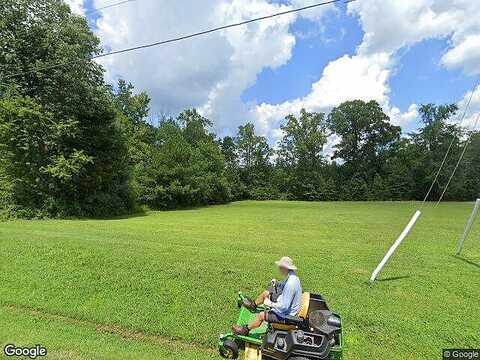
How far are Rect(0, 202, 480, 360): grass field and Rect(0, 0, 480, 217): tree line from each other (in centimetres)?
1266

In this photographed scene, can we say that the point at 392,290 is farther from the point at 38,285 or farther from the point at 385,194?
the point at 385,194

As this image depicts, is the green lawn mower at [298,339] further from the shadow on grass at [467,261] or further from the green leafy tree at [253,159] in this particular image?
the green leafy tree at [253,159]

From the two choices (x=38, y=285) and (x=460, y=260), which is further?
(x=460, y=260)

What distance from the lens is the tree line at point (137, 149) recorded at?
2662 centimetres

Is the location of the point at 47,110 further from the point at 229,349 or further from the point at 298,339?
the point at 298,339

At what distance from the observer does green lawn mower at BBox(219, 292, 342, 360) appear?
523 centimetres

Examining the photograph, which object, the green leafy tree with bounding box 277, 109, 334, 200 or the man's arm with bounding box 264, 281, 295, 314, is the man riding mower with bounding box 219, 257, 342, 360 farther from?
the green leafy tree with bounding box 277, 109, 334, 200

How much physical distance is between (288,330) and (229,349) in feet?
3.78

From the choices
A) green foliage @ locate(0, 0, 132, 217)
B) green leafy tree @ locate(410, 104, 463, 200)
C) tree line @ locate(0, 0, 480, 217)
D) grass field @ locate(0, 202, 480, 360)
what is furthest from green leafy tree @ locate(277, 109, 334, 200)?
grass field @ locate(0, 202, 480, 360)

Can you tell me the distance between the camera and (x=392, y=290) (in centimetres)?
941

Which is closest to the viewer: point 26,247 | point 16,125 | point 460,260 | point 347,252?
point 26,247

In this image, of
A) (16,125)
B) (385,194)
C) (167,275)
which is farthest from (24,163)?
(385,194)

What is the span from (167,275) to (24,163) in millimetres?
21935

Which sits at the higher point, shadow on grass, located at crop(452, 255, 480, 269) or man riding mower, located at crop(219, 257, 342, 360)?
man riding mower, located at crop(219, 257, 342, 360)
